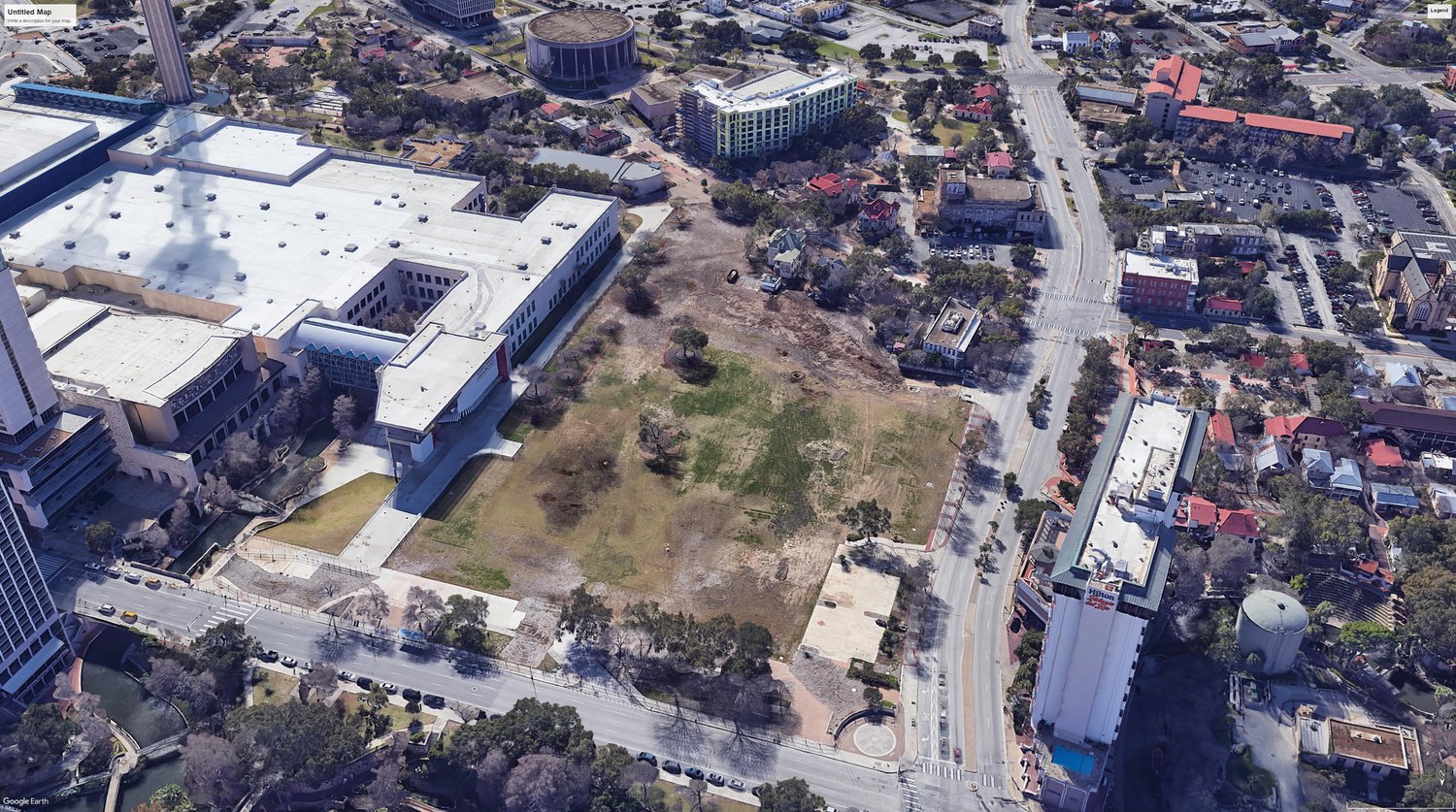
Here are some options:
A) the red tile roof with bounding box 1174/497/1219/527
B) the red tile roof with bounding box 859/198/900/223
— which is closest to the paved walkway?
the red tile roof with bounding box 859/198/900/223

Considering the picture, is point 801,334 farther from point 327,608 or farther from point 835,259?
point 327,608

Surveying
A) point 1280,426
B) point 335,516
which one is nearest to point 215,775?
point 335,516

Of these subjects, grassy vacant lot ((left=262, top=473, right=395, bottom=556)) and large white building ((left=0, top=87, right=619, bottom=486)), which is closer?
grassy vacant lot ((left=262, top=473, right=395, bottom=556))

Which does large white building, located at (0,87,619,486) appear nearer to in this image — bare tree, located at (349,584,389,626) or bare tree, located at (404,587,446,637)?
bare tree, located at (349,584,389,626)

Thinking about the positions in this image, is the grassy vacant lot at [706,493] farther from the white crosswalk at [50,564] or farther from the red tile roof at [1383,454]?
the red tile roof at [1383,454]

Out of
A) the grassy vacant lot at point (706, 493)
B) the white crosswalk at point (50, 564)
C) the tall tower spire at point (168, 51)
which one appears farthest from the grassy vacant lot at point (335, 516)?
the tall tower spire at point (168, 51)

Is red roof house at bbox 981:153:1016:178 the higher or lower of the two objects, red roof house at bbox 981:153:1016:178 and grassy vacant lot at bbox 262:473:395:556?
the higher
